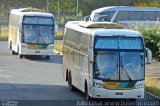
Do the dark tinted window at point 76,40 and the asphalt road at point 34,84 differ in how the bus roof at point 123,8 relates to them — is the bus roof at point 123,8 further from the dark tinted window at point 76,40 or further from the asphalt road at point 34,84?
the dark tinted window at point 76,40

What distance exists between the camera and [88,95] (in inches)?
869

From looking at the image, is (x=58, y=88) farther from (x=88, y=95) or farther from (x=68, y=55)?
(x=88, y=95)

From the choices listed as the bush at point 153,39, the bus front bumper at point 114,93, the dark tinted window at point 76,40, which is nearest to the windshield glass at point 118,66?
the bus front bumper at point 114,93

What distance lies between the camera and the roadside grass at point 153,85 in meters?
25.0

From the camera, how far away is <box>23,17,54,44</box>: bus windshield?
4138 cm

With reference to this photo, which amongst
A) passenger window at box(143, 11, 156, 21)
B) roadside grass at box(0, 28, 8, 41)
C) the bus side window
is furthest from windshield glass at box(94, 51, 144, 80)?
roadside grass at box(0, 28, 8, 41)

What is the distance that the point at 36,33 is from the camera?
41.5 meters

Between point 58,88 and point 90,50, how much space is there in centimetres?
515

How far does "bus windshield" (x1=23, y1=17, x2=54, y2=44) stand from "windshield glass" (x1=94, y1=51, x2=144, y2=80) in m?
19.9

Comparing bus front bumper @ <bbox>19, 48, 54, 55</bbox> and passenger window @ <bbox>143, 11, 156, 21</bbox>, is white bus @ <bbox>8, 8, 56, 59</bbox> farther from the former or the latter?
passenger window @ <bbox>143, 11, 156, 21</bbox>

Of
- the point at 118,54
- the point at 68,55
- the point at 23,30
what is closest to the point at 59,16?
the point at 23,30

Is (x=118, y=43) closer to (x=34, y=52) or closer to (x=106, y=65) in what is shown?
(x=106, y=65)

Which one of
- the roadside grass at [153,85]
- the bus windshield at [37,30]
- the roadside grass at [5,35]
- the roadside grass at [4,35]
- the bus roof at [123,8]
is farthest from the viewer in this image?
the roadside grass at [5,35]

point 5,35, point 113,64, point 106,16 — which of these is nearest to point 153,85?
point 113,64
